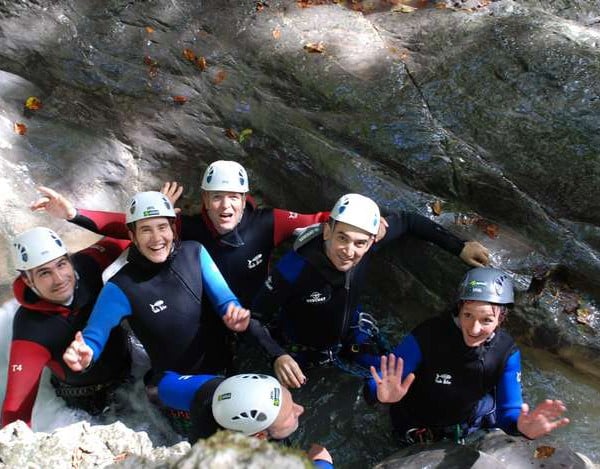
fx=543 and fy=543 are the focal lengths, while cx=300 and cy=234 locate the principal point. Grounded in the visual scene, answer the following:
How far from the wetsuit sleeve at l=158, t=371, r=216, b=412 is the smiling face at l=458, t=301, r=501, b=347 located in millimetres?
1821

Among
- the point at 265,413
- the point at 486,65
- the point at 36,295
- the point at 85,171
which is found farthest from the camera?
the point at 85,171

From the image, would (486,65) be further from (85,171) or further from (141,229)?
(85,171)

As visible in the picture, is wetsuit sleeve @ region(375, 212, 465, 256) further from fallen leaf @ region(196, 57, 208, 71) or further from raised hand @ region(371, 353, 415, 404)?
fallen leaf @ region(196, 57, 208, 71)

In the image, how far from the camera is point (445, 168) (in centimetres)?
515

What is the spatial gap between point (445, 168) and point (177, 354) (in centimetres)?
296

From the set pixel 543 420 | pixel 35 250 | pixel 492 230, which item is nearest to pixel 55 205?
pixel 35 250

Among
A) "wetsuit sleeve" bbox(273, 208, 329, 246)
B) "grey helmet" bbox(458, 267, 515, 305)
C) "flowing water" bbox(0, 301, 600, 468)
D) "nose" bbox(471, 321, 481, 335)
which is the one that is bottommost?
"flowing water" bbox(0, 301, 600, 468)

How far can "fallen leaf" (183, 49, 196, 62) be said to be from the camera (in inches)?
245

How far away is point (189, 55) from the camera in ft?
20.5

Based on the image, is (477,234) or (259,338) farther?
(477,234)

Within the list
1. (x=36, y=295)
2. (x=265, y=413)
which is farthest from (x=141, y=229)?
(x=265, y=413)

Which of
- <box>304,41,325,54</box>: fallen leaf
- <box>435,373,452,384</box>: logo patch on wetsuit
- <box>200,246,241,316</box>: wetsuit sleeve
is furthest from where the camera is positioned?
<box>304,41,325,54</box>: fallen leaf

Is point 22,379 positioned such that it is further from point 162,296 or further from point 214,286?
point 214,286

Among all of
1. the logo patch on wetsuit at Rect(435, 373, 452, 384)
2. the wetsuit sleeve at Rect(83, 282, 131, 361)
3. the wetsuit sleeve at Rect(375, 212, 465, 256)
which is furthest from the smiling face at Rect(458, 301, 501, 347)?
the wetsuit sleeve at Rect(83, 282, 131, 361)
